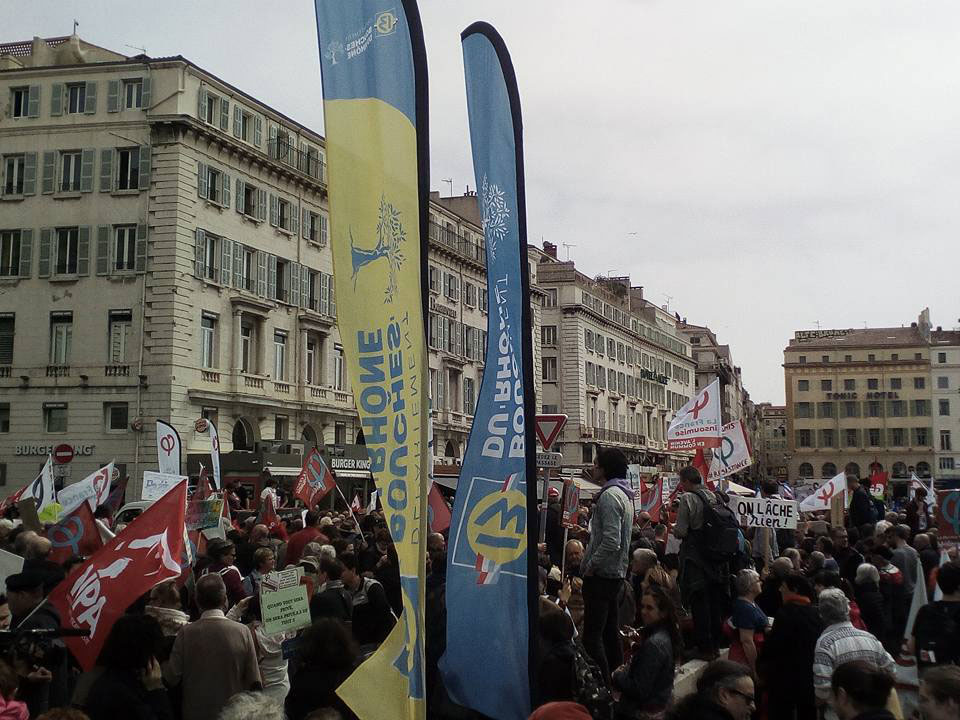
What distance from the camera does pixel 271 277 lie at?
4044cm

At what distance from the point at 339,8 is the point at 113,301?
108 ft

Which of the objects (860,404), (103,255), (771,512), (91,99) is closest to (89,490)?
(771,512)

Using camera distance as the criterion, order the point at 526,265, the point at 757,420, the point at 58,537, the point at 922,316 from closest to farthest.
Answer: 1. the point at 526,265
2. the point at 58,537
3. the point at 922,316
4. the point at 757,420

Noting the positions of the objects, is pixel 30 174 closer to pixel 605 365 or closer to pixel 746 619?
pixel 746 619

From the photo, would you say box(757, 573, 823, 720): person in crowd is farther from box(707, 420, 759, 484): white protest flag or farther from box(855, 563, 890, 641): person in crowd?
box(707, 420, 759, 484): white protest flag

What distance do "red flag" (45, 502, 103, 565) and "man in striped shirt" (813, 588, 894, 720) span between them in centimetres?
792

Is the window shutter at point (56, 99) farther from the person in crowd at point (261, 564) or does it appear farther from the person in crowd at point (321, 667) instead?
the person in crowd at point (321, 667)

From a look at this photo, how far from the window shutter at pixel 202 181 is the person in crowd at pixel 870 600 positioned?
A: 103 ft

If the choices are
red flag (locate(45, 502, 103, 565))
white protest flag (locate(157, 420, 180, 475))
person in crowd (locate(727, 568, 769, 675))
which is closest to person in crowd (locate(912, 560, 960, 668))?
person in crowd (locate(727, 568, 769, 675))

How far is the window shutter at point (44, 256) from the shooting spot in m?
36.8

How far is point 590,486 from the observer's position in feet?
138

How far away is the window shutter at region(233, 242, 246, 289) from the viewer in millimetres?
38500

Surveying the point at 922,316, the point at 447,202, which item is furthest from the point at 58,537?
the point at 922,316

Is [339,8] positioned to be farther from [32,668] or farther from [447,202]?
[447,202]
